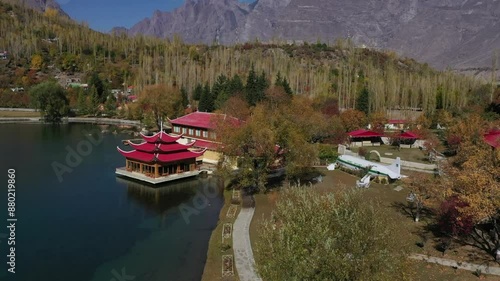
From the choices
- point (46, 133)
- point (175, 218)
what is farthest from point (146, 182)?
point (46, 133)

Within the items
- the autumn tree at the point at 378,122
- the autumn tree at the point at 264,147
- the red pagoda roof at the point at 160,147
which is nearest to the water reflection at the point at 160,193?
the red pagoda roof at the point at 160,147

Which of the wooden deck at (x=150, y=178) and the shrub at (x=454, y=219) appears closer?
the shrub at (x=454, y=219)

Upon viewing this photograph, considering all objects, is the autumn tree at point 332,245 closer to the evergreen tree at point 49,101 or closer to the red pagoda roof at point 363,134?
the red pagoda roof at point 363,134

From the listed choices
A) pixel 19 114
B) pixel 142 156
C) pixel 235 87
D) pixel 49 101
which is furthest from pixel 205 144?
pixel 19 114

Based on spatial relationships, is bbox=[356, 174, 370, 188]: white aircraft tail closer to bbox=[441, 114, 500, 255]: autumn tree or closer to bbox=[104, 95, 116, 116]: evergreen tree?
bbox=[441, 114, 500, 255]: autumn tree

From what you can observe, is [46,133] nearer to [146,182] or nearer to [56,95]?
[56,95]

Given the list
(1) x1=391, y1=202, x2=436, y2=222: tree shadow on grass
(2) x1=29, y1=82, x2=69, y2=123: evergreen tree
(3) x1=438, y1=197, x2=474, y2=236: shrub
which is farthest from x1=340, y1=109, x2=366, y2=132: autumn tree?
(2) x1=29, y1=82, x2=69, y2=123: evergreen tree
